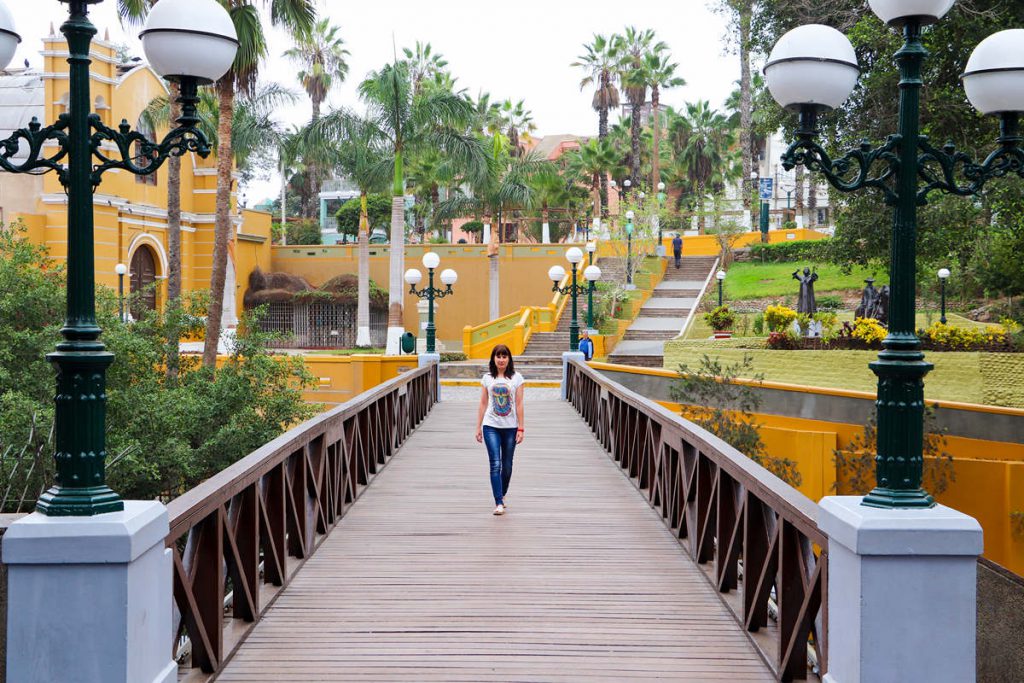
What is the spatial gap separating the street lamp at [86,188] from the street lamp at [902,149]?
273 centimetres

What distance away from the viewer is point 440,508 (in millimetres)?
9078

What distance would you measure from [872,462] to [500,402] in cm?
782

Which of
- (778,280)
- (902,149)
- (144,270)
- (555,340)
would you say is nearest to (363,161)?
(144,270)

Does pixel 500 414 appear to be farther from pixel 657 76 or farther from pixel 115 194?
pixel 657 76

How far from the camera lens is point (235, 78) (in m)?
20.6

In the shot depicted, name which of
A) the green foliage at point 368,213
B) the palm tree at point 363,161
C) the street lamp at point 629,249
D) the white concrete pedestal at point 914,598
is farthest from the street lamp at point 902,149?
the green foliage at point 368,213

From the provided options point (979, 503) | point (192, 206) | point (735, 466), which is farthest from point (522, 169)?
point (735, 466)

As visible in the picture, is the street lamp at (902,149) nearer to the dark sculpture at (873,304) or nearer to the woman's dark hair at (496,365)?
the woman's dark hair at (496,365)

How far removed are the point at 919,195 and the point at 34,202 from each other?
3033cm

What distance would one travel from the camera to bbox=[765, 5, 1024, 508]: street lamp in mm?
4258

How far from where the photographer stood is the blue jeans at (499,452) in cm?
858

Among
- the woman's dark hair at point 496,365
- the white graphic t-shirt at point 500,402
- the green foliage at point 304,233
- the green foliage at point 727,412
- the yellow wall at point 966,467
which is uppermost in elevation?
the green foliage at point 304,233

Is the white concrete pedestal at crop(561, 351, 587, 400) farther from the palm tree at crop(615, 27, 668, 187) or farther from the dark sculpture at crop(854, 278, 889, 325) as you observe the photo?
the palm tree at crop(615, 27, 668, 187)

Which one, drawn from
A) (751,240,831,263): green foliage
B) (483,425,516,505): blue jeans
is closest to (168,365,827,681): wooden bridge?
(483,425,516,505): blue jeans
